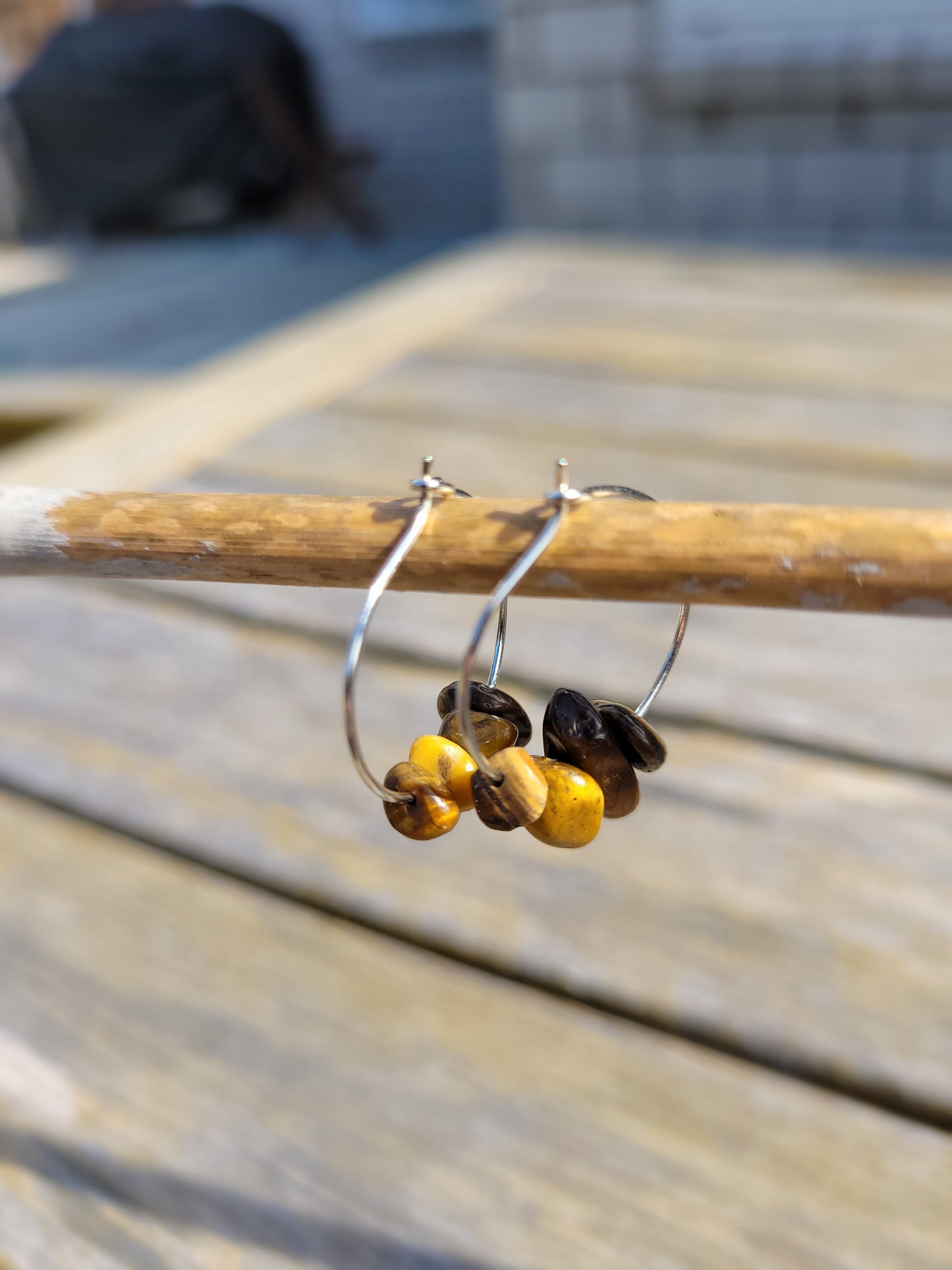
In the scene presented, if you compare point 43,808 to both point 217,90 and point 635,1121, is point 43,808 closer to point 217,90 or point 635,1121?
point 635,1121

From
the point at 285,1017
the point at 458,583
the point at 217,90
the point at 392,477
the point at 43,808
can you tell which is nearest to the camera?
the point at 458,583

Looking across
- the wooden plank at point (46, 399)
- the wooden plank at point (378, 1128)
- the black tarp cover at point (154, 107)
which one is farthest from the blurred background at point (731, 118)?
the wooden plank at point (378, 1128)

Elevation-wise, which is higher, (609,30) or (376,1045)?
(609,30)

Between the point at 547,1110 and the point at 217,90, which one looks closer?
the point at 547,1110

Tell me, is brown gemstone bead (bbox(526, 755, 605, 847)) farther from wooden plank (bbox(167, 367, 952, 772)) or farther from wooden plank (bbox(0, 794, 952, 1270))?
wooden plank (bbox(167, 367, 952, 772))

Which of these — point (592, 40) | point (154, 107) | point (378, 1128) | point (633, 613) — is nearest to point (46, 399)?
point (592, 40)

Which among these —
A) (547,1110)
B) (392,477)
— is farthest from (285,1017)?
(392,477)
